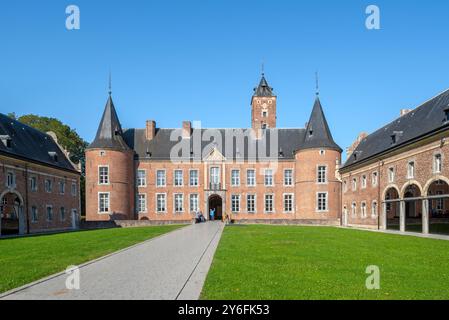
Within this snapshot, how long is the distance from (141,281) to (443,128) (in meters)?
18.6

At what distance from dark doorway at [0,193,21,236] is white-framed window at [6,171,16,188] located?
0.86 metres

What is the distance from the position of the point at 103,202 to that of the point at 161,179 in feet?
21.8

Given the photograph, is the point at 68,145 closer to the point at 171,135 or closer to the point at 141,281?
the point at 171,135

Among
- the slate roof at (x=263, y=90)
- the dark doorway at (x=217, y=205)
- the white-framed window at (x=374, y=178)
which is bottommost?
Result: the dark doorway at (x=217, y=205)

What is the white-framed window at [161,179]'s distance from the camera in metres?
40.8

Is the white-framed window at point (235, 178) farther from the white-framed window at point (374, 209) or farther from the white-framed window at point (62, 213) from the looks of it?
the white-framed window at point (62, 213)

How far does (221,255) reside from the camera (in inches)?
466

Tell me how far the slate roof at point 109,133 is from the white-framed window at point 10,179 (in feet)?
39.7

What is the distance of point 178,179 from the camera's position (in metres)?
Result: 40.9

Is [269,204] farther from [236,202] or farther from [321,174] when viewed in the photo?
[321,174]

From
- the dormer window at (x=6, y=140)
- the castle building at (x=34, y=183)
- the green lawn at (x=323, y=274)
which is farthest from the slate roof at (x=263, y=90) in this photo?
the green lawn at (x=323, y=274)

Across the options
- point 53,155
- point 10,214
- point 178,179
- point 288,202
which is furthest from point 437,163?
point 53,155

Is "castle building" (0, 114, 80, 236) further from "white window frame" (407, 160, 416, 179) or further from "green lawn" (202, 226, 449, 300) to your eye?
"white window frame" (407, 160, 416, 179)
